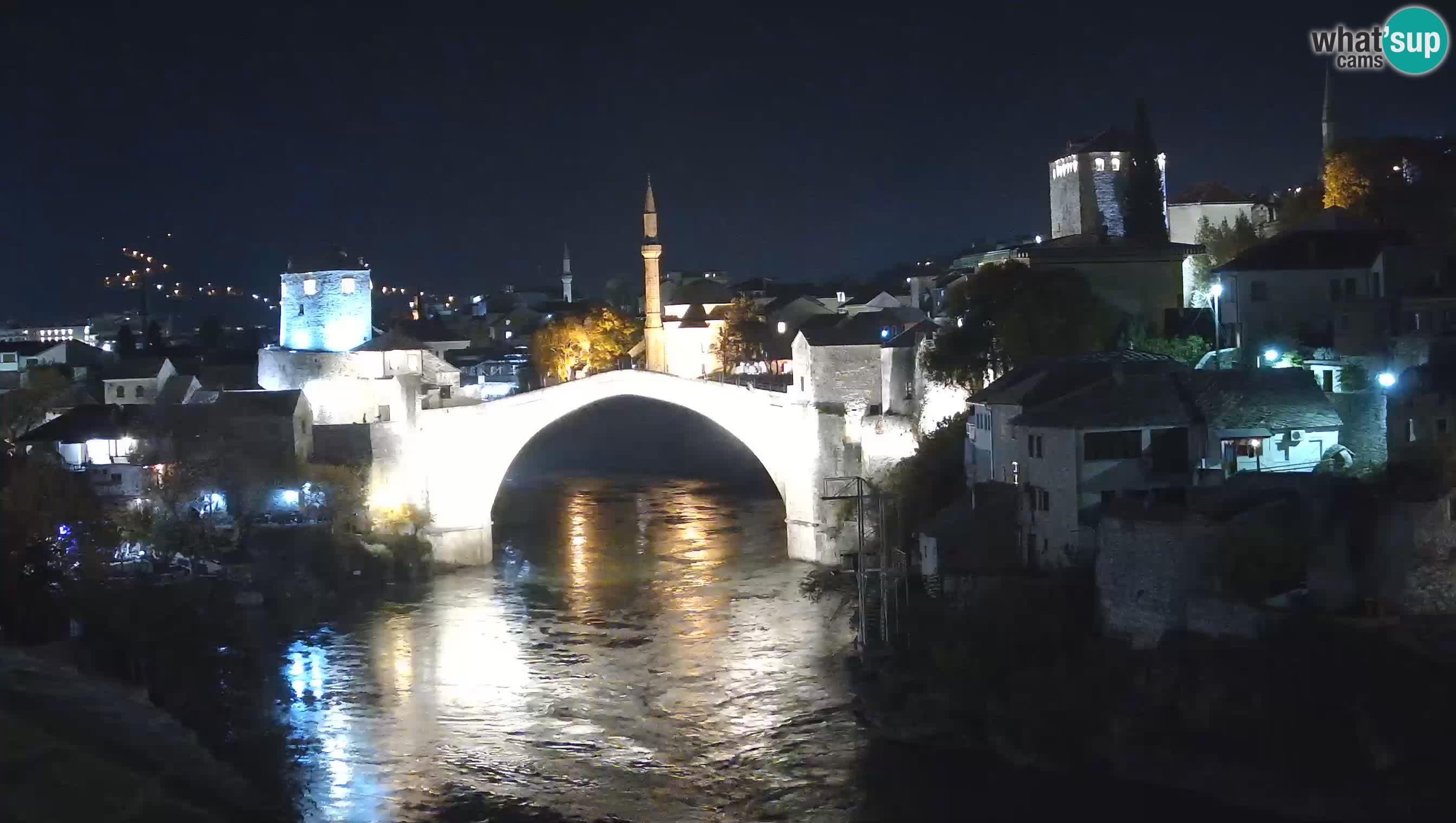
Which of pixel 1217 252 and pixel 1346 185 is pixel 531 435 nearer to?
pixel 1217 252

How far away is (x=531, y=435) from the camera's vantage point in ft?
85.3

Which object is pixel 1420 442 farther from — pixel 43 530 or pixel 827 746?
pixel 43 530

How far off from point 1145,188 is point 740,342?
1372 cm

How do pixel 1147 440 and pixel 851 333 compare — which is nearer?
pixel 1147 440

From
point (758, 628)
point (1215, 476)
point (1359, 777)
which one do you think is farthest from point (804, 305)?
point (1359, 777)

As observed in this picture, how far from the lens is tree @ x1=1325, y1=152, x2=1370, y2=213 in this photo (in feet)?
72.3

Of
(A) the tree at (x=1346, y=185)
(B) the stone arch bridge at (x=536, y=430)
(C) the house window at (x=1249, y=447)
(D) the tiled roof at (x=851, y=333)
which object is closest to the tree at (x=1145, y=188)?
(A) the tree at (x=1346, y=185)

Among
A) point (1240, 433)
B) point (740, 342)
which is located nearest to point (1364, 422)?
point (1240, 433)

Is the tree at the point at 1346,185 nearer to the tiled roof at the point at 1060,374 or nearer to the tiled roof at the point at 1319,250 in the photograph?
the tiled roof at the point at 1319,250

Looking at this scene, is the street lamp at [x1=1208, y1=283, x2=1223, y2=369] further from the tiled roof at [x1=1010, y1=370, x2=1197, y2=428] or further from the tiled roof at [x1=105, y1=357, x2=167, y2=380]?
the tiled roof at [x1=105, y1=357, x2=167, y2=380]

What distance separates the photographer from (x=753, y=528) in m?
26.2

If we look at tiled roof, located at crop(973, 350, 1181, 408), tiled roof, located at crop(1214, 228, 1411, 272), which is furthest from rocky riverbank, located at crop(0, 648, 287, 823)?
tiled roof, located at crop(1214, 228, 1411, 272)

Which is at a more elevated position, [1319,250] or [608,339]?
[608,339]

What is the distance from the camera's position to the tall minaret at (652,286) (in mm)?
32781
